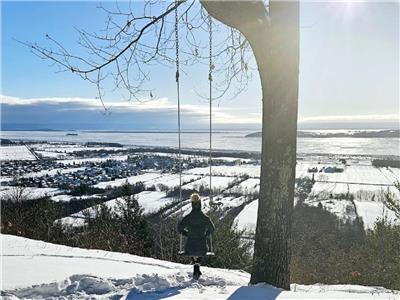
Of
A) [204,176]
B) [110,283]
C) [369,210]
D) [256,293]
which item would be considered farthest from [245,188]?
[256,293]

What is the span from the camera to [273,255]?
4469mm

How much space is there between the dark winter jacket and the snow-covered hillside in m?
0.31

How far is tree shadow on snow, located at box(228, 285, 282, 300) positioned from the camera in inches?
153

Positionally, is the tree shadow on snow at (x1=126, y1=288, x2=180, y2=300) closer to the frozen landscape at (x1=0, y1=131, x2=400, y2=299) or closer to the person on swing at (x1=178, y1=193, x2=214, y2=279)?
the frozen landscape at (x1=0, y1=131, x2=400, y2=299)

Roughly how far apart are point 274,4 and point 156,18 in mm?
1699

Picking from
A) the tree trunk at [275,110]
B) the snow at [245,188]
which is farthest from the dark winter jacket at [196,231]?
the snow at [245,188]

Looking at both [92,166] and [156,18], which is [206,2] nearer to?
[156,18]

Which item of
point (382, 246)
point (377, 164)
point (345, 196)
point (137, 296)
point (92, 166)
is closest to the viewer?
point (137, 296)

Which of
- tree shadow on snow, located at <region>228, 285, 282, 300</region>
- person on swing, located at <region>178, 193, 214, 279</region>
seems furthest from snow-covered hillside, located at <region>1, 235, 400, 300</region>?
person on swing, located at <region>178, 193, 214, 279</region>

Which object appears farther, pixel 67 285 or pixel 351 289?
pixel 351 289

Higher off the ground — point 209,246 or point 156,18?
point 156,18

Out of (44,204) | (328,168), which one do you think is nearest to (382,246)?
(44,204)

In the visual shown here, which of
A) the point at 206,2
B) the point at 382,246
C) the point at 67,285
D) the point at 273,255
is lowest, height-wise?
the point at 382,246

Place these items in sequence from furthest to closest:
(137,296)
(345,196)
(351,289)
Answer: (345,196), (351,289), (137,296)
